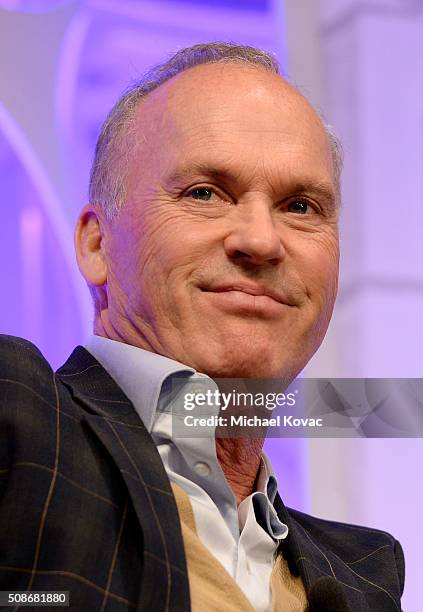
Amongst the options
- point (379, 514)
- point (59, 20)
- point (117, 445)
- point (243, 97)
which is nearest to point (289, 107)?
point (243, 97)

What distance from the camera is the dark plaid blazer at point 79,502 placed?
1035mm

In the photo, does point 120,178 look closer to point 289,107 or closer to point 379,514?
point 289,107

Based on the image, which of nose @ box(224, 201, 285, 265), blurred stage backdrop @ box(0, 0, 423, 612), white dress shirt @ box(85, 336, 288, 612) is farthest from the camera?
blurred stage backdrop @ box(0, 0, 423, 612)

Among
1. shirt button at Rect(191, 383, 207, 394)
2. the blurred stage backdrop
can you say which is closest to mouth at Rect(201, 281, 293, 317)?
shirt button at Rect(191, 383, 207, 394)

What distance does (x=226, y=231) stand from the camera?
1362mm

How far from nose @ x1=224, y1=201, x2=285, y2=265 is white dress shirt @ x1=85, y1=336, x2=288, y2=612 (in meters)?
0.17

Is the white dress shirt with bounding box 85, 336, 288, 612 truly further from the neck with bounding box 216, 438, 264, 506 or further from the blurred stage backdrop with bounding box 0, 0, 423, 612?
the blurred stage backdrop with bounding box 0, 0, 423, 612

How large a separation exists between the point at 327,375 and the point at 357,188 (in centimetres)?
41

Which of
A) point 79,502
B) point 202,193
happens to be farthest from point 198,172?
point 79,502

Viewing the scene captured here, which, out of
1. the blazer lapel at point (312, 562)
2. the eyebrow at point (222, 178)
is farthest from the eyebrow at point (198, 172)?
the blazer lapel at point (312, 562)

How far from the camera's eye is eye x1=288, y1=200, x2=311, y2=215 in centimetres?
146

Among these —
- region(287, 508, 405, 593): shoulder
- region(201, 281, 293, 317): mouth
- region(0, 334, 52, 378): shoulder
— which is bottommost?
region(287, 508, 405, 593): shoulder

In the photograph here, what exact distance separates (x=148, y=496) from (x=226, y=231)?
1.34ft

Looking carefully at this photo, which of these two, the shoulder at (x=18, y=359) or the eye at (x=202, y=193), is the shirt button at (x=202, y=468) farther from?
the eye at (x=202, y=193)
